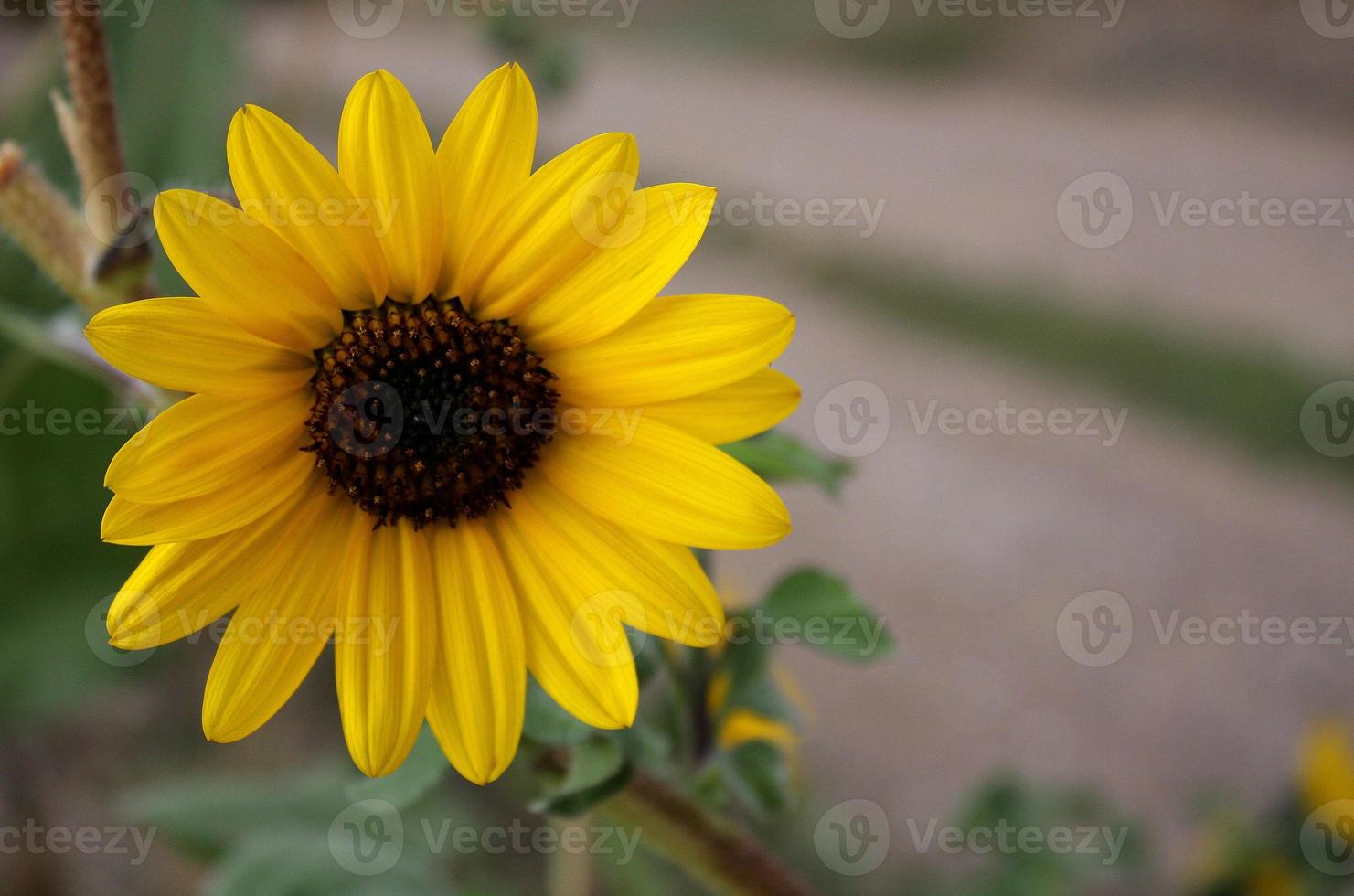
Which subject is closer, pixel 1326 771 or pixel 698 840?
pixel 698 840

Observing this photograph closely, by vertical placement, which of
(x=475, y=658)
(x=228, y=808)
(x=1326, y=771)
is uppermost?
(x=475, y=658)

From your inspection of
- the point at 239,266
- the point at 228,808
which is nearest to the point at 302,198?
the point at 239,266

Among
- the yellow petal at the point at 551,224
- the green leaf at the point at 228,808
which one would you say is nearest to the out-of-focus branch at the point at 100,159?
the yellow petal at the point at 551,224

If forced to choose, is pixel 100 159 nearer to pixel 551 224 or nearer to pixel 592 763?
pixel 551 224

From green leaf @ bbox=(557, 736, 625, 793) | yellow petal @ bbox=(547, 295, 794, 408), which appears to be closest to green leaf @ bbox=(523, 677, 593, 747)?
green leaf @ bbox=(557, 736, 625, 793)

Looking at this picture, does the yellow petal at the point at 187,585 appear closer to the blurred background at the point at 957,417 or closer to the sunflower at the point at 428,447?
the sunflower at the point at 428,447

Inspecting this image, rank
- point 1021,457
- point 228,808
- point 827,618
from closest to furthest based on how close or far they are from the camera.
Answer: point 827,618 → point 228,808 → point 1021,457
